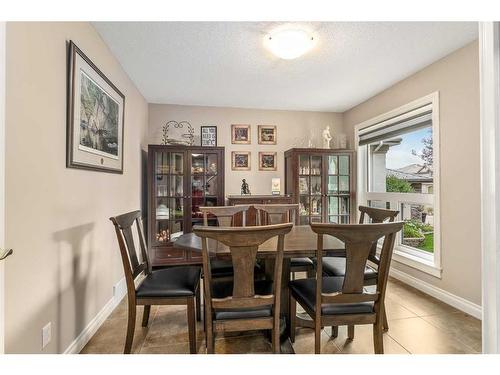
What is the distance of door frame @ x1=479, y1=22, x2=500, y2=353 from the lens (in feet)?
2.55

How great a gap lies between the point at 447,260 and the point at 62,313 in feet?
10.7

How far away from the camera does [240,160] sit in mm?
4109

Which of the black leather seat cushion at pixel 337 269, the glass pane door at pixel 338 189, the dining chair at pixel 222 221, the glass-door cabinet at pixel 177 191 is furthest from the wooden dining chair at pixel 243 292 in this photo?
the glass pane door at pixel 338 189

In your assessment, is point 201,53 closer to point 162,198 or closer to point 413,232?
point 162,198

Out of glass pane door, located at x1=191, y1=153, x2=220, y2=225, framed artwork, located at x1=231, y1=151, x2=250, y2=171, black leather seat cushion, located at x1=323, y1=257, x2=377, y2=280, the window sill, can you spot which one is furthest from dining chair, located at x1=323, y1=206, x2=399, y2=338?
framed artwork, located at x1=231, y1=151, x2=250, y2=171

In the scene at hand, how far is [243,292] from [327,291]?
1.83ft

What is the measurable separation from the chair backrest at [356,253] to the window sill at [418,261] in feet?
5.23

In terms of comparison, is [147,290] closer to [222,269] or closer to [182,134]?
[222,269]

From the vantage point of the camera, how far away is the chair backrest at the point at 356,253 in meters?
1.33

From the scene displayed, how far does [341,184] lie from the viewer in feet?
13.1

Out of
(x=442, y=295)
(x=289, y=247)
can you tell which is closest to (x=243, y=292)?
(x=289, y=247)

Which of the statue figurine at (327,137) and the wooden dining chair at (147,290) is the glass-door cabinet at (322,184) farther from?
the wooden dining chair at (147,290)
